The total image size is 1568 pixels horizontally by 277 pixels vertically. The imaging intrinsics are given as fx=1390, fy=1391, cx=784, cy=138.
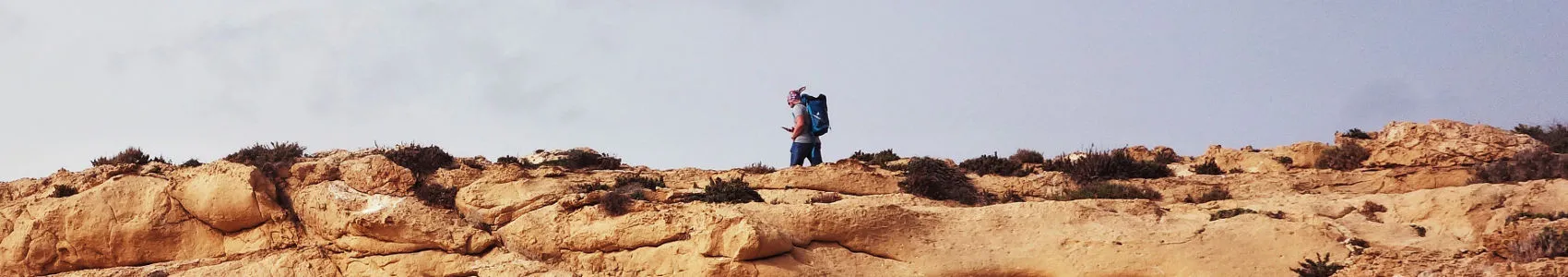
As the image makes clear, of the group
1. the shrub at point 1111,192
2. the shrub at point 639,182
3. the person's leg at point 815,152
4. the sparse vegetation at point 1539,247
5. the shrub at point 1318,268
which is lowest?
the shrub at point 1318,268

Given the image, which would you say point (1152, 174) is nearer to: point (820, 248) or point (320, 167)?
point (820, 248)

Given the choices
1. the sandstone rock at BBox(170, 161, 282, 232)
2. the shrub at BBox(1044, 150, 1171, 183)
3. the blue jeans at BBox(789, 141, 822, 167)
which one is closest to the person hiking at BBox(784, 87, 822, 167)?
the blue jeans at BBox(789, 141, 822, 167)

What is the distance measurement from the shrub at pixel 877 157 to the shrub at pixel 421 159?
238 inches

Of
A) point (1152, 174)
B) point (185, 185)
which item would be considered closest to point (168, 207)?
point (185, 185)

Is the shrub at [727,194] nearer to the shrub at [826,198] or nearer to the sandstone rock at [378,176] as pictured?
the shrub at [826,198]

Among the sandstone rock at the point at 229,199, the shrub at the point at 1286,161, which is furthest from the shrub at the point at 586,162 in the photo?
the shrub at the point at 1286,161

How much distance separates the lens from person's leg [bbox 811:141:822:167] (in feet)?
72.3

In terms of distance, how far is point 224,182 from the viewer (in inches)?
741

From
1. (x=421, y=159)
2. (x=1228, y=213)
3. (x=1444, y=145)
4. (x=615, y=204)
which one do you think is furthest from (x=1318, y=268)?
(x=421, y=159)

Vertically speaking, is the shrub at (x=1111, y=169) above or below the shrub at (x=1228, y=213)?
above

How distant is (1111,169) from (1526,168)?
5414mm

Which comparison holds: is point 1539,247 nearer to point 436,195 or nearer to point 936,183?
point 936,183

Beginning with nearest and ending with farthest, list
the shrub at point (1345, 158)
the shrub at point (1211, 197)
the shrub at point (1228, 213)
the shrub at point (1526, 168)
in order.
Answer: the shrub at point (1228, 213)
the shrub at point (1526, 168)
the shrub at point (1211, 197)
the shrub at point (1345, 158)

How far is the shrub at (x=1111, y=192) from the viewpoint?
749 inches
